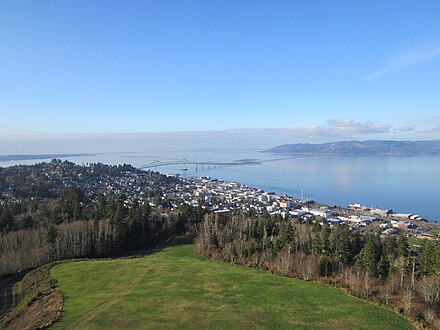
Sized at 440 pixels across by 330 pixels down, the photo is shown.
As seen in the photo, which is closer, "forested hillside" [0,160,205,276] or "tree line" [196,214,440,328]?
"tree line" [196,214,440,328]

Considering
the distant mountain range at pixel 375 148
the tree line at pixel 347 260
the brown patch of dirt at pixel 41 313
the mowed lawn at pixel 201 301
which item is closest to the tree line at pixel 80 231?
the mowed lawn at pixel 201 301

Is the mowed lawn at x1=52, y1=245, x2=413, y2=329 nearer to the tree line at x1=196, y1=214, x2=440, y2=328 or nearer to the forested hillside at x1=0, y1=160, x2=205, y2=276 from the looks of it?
the tree line at x1=196, y1=214, x2=440, y2=328

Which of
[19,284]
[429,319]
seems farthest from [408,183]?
[19,284]

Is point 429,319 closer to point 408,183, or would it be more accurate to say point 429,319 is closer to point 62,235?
point 62,235

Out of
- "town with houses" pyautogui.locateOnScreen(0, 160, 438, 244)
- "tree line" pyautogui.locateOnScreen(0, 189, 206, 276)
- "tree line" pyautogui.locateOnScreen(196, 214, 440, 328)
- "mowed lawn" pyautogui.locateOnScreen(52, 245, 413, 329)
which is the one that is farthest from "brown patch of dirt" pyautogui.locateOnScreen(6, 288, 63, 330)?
"town with houses" pyautogui.locateOnScreen(0, 160, 438, 244)

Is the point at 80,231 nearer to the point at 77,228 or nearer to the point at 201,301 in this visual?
the point at 77,228

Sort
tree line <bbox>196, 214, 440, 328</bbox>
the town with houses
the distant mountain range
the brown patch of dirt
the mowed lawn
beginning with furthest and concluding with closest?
1. the distant mountain range
2. the town with houses
3. tree line <bbox>196, 214, 440, 328</bbox>
4. the brown patch of dirt
5. the mowed lawn

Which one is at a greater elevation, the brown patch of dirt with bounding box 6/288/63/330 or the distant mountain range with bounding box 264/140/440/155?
the brown patch of dirt with bounding box 6/288/63/330

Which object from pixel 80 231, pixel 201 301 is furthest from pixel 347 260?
pixel 80 231
